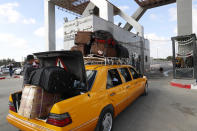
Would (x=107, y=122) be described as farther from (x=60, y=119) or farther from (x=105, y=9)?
(x=105, y=9)

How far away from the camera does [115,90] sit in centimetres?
274

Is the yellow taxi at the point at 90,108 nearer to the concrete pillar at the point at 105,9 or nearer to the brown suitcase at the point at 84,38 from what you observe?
the brown suitcase at the point at 84,38

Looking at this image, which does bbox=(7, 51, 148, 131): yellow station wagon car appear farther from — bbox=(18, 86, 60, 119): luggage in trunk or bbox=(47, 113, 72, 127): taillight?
bbox=(18, 86, 60, 119): luggage in trunk

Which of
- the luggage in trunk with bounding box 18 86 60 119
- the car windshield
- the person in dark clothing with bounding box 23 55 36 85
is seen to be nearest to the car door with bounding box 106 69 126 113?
the car windshield

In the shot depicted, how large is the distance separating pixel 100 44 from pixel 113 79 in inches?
55.7

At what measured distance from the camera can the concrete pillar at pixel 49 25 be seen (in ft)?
46.4

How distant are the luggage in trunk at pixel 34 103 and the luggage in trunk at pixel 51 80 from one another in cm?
11

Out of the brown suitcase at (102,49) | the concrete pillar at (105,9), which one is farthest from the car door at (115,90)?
the concrete pillar at (105,9)

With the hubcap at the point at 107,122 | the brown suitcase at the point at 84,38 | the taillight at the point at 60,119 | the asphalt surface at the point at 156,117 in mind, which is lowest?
the asphalt surface at the point at 156,117

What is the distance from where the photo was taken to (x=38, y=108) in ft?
6.11

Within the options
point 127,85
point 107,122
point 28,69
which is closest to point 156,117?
point 127,85

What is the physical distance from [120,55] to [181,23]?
12000 millimetres

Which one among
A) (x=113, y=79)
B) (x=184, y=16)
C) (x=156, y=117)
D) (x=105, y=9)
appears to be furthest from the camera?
(x=184, y=16)

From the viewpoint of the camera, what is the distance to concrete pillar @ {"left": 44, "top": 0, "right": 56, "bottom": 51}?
14.2 m
